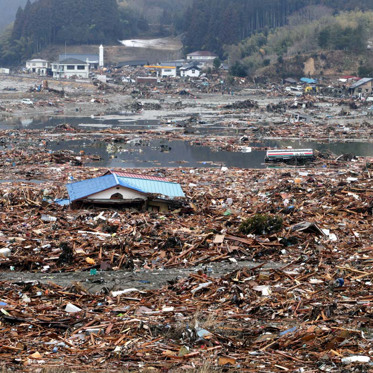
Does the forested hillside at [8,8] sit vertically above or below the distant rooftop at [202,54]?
above

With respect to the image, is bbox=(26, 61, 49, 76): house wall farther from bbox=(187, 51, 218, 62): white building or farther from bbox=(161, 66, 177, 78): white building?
bbox=(187, 51, 218, 62): white building

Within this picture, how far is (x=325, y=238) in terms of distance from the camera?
1174cm

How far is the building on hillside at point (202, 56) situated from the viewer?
79125 millimetres

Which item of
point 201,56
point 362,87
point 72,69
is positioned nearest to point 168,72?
point 72,69

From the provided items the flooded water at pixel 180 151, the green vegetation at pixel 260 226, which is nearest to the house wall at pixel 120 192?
the green vegetation at pixel 260 226

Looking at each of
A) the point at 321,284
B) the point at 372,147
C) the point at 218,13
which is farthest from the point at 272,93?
the point at 321,284

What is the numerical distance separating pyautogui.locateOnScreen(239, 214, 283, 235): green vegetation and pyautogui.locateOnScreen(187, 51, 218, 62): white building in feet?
226

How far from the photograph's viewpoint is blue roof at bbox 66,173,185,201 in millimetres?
14255

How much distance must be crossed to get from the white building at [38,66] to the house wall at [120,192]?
60.9 m

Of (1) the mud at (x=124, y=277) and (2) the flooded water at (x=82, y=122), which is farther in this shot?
(2) the flooded water at (x=82, y=122)

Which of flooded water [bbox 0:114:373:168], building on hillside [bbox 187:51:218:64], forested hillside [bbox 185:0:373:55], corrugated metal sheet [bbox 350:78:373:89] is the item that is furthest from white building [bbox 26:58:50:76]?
flooded water [bbox 0:114:373:168]

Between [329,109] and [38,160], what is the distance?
89.0ft

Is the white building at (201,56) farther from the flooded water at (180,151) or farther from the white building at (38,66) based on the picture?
the flooded water at (180,151)

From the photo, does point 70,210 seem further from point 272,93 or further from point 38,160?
point 272,93
